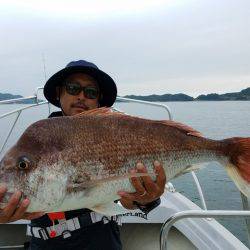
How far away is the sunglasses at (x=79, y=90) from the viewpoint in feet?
12.1

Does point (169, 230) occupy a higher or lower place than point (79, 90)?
lower

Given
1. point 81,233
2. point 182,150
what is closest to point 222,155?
point 182,150

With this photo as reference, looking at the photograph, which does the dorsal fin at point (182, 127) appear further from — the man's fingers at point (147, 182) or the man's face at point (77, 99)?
the man's face at point (77, 99)

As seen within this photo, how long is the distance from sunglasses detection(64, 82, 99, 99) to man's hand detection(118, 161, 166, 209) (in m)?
0.98

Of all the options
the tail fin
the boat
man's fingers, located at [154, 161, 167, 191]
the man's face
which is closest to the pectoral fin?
man's fingers, located at [154, 161, 167, 191]

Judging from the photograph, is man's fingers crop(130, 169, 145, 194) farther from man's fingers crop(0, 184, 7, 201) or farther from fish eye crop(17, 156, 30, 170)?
man's fingers crop(0, 184, 7, 201)

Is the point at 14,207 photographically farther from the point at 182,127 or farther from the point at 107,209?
the point at 182,127

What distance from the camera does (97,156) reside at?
281 cm

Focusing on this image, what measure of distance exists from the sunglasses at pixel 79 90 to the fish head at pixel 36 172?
2.93 ft

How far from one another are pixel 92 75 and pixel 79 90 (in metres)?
0.21

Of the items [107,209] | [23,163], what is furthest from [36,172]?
[107,209]

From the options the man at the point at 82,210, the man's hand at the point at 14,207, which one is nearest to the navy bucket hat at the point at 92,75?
the man at the point at 82,210

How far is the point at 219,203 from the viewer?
48.2ft

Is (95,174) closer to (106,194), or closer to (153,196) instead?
(106,194)
